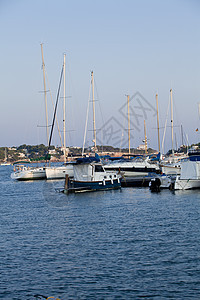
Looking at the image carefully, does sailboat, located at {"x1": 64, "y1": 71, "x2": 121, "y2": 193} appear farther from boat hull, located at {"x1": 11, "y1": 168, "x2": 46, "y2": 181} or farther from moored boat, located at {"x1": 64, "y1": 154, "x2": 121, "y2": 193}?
boat hull, located at {"x1": 11, "y1": 168, "x2": 46, "y2": 181}

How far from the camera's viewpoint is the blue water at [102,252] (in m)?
17.3

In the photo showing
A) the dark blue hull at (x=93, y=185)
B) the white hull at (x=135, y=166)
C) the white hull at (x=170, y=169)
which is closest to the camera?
the dark blue hull at (x=93, y=185)

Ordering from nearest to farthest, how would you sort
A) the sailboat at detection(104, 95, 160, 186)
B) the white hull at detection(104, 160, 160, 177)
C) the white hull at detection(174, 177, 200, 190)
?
the white hull at detection(174, 177, 200, 190) → the sailboat at detection(104, 95, 160, 186) → the white hull at detection(104, 160, 160, 177)

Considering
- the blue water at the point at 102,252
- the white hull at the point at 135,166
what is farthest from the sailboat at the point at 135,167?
the blue water at the point at 102,252

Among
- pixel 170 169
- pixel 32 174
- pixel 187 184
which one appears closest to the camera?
pixel 187 184

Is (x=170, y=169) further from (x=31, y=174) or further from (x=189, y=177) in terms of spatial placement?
(x=31, y=174)

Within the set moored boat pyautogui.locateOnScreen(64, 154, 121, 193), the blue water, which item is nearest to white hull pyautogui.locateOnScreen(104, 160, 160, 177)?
moored boat pyautogui.locateOnScreen(64, 154, 121, 193)

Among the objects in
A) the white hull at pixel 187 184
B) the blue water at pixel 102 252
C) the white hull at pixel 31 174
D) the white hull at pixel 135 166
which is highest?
the white hull at pixel 135 166

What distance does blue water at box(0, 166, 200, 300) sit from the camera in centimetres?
1727

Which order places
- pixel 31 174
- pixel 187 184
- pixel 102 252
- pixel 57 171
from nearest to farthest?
pixel 102 252 < pixel 187 184 < pixel 57 171 < pixel 31 174

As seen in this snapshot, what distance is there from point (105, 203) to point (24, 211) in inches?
325

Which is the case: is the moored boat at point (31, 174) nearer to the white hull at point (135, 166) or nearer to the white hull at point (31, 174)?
the white hull at point (31, 174)

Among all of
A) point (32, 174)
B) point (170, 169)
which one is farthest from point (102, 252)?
point (32, 174)

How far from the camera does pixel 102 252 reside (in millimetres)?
22734
